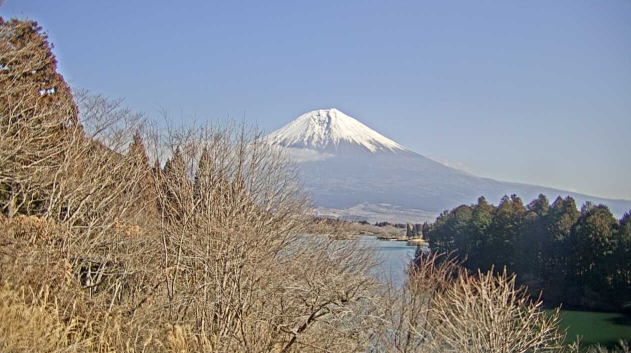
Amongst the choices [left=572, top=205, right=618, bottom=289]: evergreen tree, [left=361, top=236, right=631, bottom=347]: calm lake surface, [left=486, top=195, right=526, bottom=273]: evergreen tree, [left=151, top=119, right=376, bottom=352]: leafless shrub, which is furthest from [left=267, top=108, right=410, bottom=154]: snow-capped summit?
[left=151, top=119, right=376, bottom=352]: leafless shrub

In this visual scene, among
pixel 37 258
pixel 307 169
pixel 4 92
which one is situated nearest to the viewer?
pixel 37 258

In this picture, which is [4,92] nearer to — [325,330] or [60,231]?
[60,231]

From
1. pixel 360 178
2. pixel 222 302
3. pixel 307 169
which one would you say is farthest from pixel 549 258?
pixel 360 178

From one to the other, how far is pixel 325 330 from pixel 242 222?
184cm

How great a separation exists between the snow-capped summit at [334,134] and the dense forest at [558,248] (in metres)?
116

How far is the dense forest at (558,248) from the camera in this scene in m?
34.2

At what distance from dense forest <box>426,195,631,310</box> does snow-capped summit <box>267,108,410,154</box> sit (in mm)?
115511

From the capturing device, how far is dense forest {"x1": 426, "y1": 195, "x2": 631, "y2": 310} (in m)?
34.2

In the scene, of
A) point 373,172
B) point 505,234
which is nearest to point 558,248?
point 505,234

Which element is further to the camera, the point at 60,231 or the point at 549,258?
the point at 549,258

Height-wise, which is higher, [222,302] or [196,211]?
[196,211]

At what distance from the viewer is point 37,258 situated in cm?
621

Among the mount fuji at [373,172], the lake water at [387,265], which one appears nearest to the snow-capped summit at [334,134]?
the mount fuji at [373,172]

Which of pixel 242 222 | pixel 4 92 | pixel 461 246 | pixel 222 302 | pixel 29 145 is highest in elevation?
pixel 4 92
